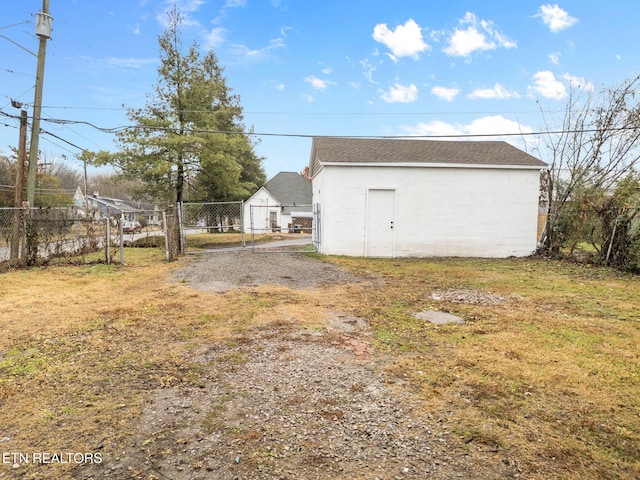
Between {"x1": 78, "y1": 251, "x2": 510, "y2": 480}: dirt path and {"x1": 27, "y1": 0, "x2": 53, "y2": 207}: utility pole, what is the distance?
371 inches

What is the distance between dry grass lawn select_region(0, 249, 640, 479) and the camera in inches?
85.5

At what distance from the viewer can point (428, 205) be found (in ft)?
38.7

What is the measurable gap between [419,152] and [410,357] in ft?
33.9

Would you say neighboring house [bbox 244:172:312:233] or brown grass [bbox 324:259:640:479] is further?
neighboring house [bbox 244:172:312:233]

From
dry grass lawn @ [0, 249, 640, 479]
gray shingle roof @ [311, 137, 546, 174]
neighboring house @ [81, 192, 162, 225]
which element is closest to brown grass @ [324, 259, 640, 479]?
dry grass lawn @ [0, 249, 640, 479]

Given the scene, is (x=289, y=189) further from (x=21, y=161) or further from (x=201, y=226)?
(x=21, y=161)

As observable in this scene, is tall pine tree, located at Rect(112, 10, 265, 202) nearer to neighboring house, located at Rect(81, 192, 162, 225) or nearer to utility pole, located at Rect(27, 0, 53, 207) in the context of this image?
neighboring house, located at Rect(81, 192, 162, 225)

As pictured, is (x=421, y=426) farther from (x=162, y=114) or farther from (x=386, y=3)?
(x=162, y=114)

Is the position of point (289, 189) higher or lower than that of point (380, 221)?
higher

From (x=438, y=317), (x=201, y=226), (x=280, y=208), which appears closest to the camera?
(x=438, y=317)

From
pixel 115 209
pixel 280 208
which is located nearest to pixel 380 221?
pixel 280 208

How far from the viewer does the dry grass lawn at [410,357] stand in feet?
7.13

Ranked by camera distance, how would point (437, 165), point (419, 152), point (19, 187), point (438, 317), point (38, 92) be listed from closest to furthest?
1. point (438, 317)
2. point (19, 187)
3. point (38, 92)
4. point (437, 165)
5. point (419, 152)

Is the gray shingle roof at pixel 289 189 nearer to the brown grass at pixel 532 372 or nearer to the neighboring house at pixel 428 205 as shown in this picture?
the neighboring house at pixel 428 205
